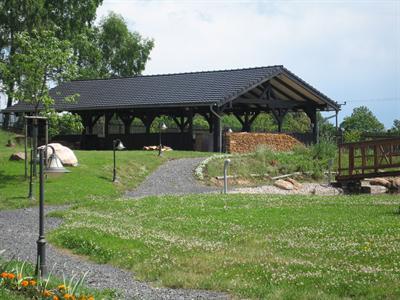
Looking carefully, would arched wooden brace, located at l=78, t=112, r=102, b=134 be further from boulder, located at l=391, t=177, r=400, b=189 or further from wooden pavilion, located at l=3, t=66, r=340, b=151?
boulder, located at l=391, t=177, r=400, b=189

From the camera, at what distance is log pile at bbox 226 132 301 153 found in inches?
1390

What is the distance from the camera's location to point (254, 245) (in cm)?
1074

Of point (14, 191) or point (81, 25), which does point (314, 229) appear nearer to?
point (14, 191)

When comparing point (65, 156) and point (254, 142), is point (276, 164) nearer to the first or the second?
point (254, 142)

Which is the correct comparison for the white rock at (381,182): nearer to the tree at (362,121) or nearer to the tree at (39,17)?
the tree at (39,17)

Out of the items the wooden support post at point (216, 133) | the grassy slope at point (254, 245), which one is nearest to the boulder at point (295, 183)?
the wooden support post at point (216, 133)

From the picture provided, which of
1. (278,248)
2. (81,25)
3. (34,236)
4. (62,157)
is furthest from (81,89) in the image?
(278,248)

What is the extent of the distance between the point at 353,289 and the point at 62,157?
1912 cm

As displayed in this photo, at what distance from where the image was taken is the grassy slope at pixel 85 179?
20422mm

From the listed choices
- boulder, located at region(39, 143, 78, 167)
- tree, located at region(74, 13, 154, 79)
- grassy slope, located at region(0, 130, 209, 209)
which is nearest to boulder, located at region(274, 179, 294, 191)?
grassy slope, located at region(0, 130, 209, 209)

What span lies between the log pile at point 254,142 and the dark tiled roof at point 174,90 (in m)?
2.54

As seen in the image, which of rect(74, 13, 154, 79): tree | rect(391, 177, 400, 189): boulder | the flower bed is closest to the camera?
the flower bed

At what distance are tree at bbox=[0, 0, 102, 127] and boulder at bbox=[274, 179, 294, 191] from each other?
22.9 metres

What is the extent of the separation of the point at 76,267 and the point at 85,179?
13.9 metres
